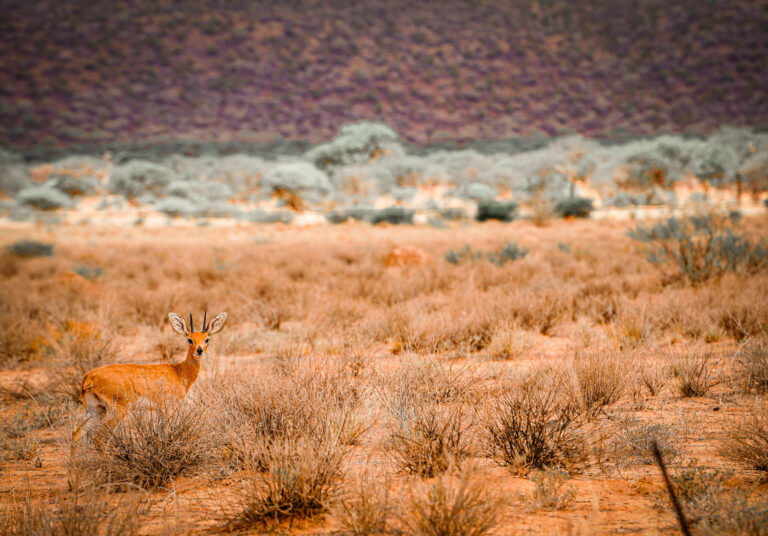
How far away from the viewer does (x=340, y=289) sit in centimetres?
869

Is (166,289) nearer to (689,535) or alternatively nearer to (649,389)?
(649,389)

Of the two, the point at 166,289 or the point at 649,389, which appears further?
the point at 166,289

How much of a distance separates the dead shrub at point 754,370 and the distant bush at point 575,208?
2523 cm

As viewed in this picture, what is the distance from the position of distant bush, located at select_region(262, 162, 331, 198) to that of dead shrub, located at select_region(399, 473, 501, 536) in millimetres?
32212

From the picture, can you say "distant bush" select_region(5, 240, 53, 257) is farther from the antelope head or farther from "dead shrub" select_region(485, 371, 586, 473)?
"dead shrub" select_region(485, 371, 586, 473)

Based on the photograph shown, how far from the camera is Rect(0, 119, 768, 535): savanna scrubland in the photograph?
2.18m

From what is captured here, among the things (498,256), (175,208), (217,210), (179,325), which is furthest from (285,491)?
(217,210)

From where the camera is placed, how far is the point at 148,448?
265 cm

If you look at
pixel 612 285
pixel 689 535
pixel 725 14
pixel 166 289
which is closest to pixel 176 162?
pixel 166 289

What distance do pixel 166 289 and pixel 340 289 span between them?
10.7 ft

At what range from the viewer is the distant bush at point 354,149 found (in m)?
40.9

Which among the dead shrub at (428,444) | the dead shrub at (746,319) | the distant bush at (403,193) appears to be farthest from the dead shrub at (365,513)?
the distant bush at (403,193)

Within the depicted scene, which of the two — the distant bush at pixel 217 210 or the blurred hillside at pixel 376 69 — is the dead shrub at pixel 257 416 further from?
the blurred hillside at pixel 376 69

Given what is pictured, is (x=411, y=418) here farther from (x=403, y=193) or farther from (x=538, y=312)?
(x=403, y=193)
